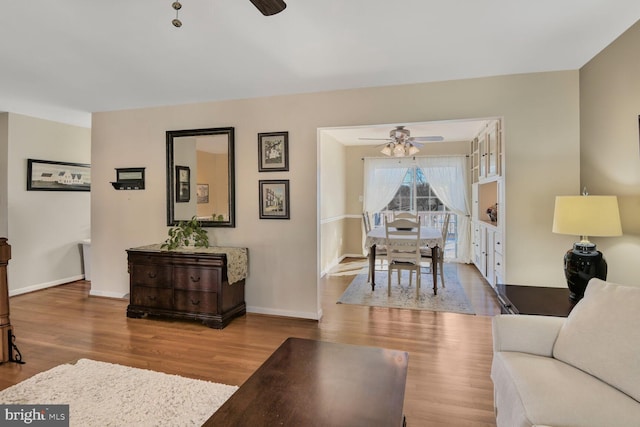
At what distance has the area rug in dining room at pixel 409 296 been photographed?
4.03m

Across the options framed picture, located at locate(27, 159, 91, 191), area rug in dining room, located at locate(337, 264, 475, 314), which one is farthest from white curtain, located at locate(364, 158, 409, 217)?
framed picture, located at locate(27, 159, 91, 191)

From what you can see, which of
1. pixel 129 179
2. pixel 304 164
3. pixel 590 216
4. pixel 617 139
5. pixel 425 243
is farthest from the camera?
pixel 425 243

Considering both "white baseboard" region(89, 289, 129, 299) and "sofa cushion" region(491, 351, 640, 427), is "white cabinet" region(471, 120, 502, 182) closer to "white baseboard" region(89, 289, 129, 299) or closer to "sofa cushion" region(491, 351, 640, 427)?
"sofa cushion" region(491, 351, 640, 427)

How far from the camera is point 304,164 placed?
3.74 meters

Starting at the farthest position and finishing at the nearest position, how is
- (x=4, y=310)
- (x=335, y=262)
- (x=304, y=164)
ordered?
(x=335, y=262)
(x=304, y=164)
(x=4, y=310)

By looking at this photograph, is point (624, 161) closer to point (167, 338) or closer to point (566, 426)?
point (566, 426)

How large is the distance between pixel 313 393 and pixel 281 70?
2635 mm

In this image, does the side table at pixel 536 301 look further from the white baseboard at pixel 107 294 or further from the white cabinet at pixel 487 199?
the white baseboard at pixel 107 294

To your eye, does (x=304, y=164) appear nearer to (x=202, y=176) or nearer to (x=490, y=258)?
(x=202, y=176)

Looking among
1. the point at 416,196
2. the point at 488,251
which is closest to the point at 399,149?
the point at 488,251

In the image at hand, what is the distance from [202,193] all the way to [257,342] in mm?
1920

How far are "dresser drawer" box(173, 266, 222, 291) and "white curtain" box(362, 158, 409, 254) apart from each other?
4.11 m

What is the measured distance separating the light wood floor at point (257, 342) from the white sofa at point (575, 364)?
22.0 inches

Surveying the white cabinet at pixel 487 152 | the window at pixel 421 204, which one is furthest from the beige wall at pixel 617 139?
the window at pixel 421 204
